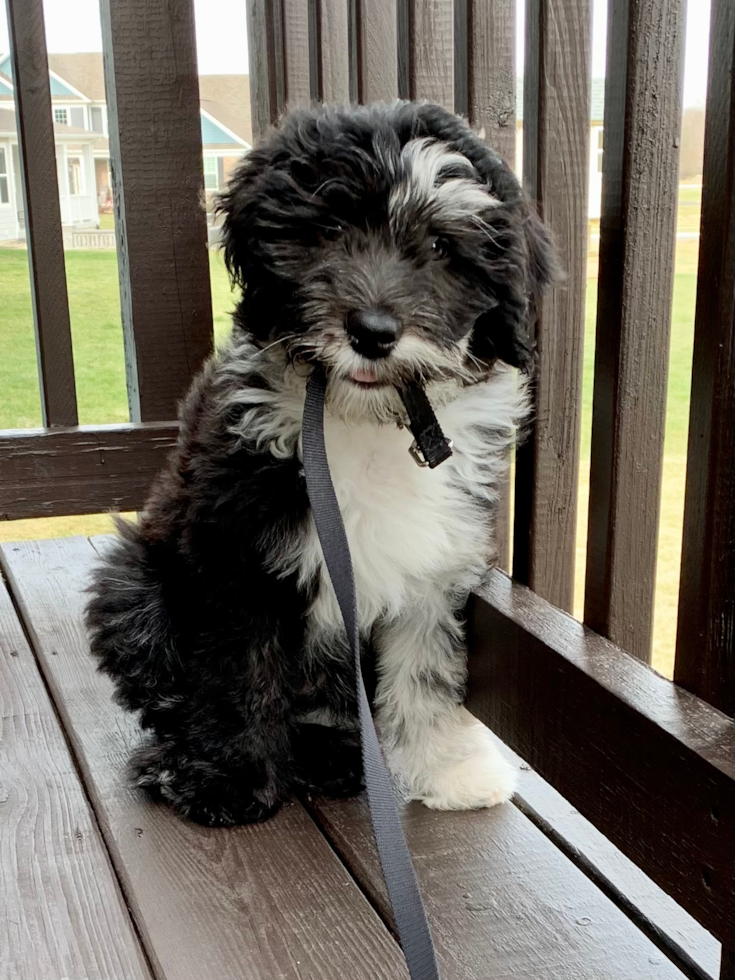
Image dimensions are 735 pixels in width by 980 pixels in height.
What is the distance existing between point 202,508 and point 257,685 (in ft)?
1.30

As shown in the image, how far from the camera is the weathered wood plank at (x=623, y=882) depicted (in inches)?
72.0

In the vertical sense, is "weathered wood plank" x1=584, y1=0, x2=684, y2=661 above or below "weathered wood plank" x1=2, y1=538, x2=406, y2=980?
above

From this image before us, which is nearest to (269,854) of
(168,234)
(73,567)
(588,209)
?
(588,209)

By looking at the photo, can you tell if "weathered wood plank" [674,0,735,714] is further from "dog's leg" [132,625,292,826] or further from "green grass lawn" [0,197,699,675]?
"green grass lawn" [0,197,699,675]

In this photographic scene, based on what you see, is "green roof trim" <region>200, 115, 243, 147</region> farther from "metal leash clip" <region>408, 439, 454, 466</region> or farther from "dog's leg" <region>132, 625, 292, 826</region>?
"dog's leg" <region>132, 625, 292, 826</region>

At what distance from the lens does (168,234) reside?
3.51 meters

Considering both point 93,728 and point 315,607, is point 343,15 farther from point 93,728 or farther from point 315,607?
point 93,728

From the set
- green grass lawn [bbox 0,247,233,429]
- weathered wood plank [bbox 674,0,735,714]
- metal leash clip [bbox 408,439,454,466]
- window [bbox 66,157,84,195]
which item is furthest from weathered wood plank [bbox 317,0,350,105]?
green grass lawn [bbox 0,247,233,429]

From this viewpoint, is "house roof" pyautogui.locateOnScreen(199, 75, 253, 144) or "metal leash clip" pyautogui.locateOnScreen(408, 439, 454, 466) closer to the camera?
"metal leash clip" pyautogui.locateOnScreen(408, 439, 454, 466)

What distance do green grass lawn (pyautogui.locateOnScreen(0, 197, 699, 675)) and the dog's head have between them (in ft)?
15.6

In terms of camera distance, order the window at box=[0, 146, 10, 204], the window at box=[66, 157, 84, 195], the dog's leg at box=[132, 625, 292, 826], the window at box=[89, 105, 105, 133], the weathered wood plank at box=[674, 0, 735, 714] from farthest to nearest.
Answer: the window at box=[0, 146, 10, 204] → the window at box=[89, 105, 105, 133] → the window at box=[66, 157, 84, 195] → the dog's leg at box=[132, 625, 292, 826] → the weathered wood plank at box=[674, 0, 735, 714]

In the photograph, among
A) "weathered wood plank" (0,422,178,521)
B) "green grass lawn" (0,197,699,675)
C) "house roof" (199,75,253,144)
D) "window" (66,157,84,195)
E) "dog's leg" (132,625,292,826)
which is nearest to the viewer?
"dog's leg" (132,625,292,826)

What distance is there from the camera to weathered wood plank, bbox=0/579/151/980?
1.80m

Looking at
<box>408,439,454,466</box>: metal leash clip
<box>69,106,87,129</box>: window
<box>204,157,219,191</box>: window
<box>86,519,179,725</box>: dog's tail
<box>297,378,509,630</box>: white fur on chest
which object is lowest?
<box>86,519,179,725</box>: dog's tail
